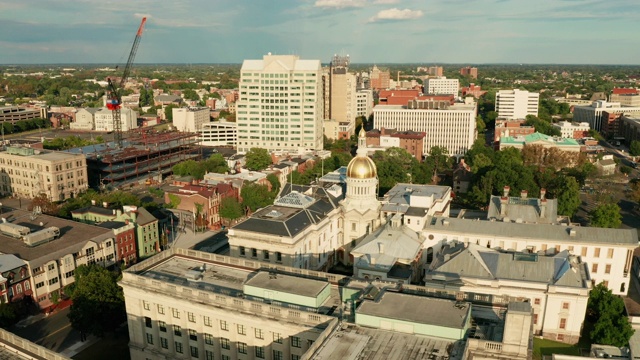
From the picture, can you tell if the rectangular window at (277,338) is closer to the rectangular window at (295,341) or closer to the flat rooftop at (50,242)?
the rectangular window at (295,341)

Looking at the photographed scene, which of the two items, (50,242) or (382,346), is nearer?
(382,346)

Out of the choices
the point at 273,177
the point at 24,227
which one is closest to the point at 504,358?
the point at 24,227

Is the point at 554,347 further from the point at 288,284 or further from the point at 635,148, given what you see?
the point at 635,148

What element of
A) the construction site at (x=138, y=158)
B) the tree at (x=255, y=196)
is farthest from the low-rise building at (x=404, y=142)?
the tree at (x=255, y=196)

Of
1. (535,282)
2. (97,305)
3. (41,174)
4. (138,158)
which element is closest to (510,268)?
(535,282)

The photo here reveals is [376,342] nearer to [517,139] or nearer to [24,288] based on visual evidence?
[24,288]

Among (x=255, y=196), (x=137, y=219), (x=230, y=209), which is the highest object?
(x=137, y=219)
